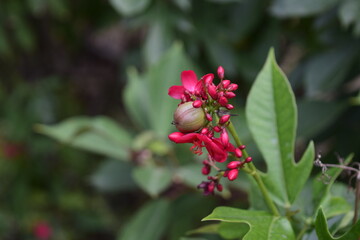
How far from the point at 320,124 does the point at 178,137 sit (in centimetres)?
74

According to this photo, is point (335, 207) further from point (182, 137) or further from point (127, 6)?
point (127, 6)

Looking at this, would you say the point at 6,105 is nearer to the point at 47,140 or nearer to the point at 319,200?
the point at 47,140

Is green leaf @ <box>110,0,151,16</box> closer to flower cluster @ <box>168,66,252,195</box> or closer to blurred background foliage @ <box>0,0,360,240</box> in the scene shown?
blurred background foliage @ <box>0,0,360,240</box>

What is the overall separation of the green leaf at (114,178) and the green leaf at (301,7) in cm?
71

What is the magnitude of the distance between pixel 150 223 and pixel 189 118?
0.84 m

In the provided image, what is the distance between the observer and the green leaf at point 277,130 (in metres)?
0.75

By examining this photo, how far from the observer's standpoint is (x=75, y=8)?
2010 millimetres

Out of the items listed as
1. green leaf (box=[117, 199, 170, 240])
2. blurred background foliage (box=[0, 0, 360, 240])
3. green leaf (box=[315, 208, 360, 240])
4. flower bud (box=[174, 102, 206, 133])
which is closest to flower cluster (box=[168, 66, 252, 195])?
flower bud (box=[174, 102, 206, 133])

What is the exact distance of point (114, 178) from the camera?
63.2 inches

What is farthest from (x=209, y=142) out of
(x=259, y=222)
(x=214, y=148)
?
(x=259, y=222)

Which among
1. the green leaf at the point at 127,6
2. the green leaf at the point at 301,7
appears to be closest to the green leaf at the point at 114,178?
the green leaf at the point at 127,6

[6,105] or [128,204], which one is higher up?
[6,105]

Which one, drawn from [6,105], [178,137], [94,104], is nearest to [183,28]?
[178,137]

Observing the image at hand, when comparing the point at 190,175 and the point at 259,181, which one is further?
the point at 190,175
